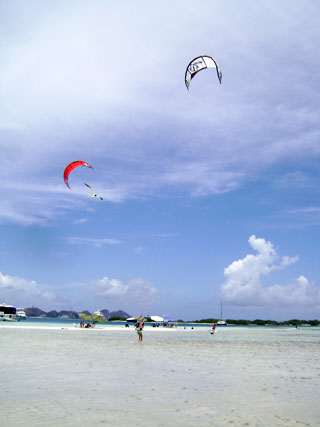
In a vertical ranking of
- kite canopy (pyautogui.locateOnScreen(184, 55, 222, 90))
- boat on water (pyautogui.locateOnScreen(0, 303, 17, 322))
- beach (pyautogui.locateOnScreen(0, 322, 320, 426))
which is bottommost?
beach (pyautogui.locateOnScreen(0, 322, 320, 426))

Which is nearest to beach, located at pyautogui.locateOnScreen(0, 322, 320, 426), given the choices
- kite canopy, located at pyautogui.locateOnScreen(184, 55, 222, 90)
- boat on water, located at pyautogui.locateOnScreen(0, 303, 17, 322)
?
kite canopy, located at pyautogui.locateOnScreen(184, 55, 222, 90)

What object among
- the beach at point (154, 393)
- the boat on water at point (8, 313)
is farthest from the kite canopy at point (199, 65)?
the boat on water at point (8, 313)

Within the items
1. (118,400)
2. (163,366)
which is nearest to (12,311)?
(163,366)

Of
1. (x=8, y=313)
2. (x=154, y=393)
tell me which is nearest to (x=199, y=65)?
(x=154, y=393)

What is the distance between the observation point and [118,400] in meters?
9.94

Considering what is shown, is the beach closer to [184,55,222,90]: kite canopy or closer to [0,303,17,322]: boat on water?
[184,55,222,90]: kite canopy

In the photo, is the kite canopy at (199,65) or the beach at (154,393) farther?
the kite canopy at (199,65)

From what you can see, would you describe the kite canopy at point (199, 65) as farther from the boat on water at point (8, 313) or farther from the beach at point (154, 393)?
the boat on water at point (8, 313)

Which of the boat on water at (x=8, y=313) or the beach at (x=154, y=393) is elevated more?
the boat on water at (x=8, y=313)

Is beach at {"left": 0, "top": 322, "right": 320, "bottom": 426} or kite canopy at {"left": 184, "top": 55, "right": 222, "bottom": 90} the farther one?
kite canopy at {"left": 184, "top": 55, "right": 222, "bottom": 90}

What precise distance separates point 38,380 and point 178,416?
5645 millimetres

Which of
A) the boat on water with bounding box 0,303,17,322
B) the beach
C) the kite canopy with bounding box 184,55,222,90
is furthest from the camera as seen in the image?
the boat on water with bounding box 0,303,17,322

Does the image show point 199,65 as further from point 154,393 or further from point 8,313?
point 8,313

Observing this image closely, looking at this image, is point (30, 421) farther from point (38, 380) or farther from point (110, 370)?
point (110, 370)
